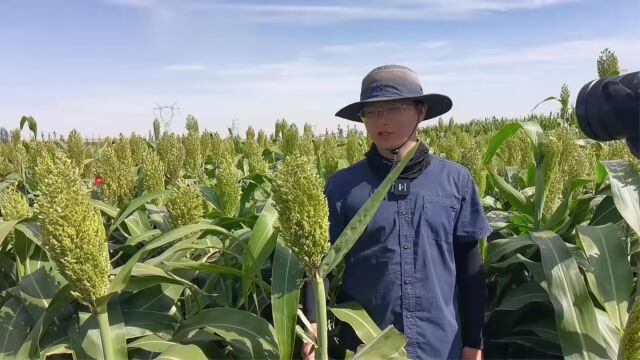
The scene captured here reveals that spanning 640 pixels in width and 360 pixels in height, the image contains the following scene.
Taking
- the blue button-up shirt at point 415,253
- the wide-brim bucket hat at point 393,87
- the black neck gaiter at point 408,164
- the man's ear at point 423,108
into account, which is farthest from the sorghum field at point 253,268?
the man's ear at point 423,108

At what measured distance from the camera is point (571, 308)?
5.98 feet

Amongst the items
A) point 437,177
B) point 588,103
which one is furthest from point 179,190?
point 588,103

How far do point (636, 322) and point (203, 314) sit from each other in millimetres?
1283

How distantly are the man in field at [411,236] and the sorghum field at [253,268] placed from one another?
152 mm

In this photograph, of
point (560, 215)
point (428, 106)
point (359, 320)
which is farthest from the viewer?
point (560, 215)

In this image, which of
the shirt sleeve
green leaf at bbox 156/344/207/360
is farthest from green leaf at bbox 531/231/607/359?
green leaf at bbox 156/344/207/360

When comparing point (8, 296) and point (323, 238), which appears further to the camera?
point (8, 296)

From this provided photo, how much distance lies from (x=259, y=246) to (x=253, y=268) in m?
0.09

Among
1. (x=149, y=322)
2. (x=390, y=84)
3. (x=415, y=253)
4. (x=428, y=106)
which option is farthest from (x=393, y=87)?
(x=149, y=322)

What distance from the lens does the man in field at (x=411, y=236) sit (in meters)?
2.09

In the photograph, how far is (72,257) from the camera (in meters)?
1.34

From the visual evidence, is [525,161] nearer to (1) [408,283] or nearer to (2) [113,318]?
(1) [408,283]

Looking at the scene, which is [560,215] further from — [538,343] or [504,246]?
[538,343]

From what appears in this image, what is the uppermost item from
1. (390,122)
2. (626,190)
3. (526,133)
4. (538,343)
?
(390,122)
